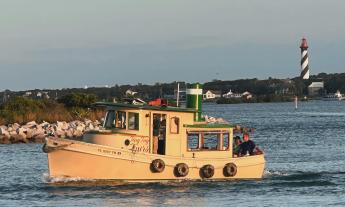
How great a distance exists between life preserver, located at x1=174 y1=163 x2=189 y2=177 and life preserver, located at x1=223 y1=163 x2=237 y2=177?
1483 mm

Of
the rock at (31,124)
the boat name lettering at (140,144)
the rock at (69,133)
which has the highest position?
the boat name lettering at (140,144)

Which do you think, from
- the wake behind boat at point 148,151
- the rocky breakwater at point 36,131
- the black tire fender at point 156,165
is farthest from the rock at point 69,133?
the black tire fender at point 156,165

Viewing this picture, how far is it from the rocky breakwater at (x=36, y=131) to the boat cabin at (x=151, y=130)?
83.6 ft

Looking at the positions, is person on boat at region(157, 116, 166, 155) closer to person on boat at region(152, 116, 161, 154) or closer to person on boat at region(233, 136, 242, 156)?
person on boat at region(152, 116, 161, 154)

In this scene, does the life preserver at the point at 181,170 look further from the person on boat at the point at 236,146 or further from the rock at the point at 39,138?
the rock at the point at 39,138

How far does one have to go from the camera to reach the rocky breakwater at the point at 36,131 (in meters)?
58.4

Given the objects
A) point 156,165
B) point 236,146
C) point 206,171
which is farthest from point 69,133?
point 156,165

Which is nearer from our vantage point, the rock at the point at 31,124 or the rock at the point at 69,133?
the rock at the point at 69,133

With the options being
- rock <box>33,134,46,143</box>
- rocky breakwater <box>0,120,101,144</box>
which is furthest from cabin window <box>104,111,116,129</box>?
rock <box>33,134,46,143</box>

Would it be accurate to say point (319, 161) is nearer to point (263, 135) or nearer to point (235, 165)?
point (235, 165)

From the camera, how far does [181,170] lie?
3206 cm

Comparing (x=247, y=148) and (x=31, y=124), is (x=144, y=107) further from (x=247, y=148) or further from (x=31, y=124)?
(x=31, y=124)

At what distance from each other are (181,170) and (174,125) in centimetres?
148

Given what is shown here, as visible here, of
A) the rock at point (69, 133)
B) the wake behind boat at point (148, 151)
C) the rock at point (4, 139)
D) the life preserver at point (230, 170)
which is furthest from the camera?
the rock at point (69, 133)
